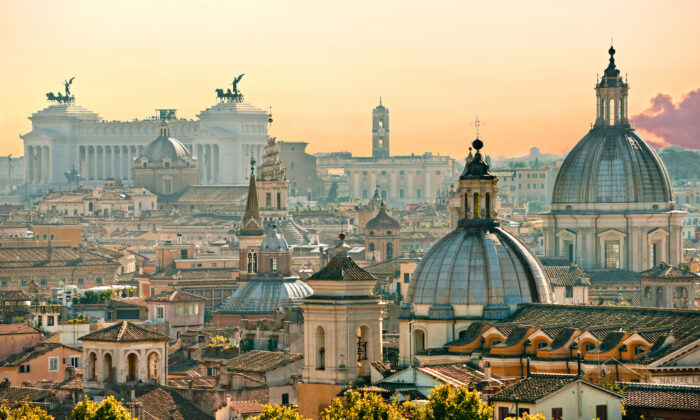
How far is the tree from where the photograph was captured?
175ft

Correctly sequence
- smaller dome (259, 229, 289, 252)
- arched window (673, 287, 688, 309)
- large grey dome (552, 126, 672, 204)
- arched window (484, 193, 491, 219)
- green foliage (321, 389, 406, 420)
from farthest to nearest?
1. smaller dome (259, 229, 289, 252)
2. large grey dome (552, 126, 672, 204)
3. arched window (673, 287, 688, 309)
4. arched window (484, 193, 491, 219)
5. green foliage (321, 389, 406, 420)

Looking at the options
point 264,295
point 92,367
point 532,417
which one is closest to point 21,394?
point 92,367

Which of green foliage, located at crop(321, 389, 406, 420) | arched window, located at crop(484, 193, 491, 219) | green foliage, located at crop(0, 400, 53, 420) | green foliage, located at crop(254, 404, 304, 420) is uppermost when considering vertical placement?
arched window, located at crop(484, 193, 491, 219)

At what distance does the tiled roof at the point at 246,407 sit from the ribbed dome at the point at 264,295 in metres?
36.5

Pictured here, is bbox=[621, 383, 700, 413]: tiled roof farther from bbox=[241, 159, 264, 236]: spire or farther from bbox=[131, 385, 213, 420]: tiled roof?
bbox=[241, 159, 264, 236]: spire

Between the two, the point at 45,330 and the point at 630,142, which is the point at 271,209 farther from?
the point at 45,330

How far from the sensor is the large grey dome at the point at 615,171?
11319 cm

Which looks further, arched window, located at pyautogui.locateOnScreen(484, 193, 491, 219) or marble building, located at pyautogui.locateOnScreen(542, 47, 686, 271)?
marble building, located at pyautogui.locateOnScreen(542, 47, 686, 271)

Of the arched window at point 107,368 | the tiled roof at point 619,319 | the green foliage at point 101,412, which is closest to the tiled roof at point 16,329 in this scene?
the arched window at point 107,368

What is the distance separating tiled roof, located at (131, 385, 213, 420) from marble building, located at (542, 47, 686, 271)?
4337cm

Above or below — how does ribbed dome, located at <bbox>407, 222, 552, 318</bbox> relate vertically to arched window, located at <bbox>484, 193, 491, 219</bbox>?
below

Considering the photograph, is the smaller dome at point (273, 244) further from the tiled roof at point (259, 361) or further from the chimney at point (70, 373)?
the chimney at point (70, 373)

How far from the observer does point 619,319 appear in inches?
2660

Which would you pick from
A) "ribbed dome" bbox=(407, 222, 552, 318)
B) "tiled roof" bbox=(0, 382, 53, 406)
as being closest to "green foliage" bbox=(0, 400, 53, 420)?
"tiled roof" bbox=(0, 382, 53, 406)
